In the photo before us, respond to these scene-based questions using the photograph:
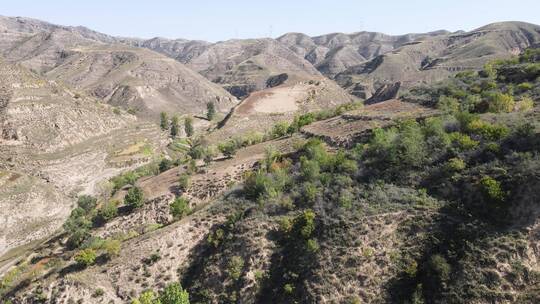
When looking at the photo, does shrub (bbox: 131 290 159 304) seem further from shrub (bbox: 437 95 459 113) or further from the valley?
shrub (bbox: 437 95 459 113)

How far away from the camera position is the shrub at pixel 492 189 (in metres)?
22.2

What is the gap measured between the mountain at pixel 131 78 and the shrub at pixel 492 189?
118 meters

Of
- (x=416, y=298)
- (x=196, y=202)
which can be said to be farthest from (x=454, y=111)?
(x=196, y=202)

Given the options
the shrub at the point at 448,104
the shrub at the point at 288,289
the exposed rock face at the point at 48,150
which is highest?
the shrub at the point at 448,104

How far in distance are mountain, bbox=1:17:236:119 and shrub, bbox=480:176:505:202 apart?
117537 mm

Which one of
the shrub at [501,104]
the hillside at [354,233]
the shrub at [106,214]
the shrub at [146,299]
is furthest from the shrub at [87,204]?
the shrub at [501,104]

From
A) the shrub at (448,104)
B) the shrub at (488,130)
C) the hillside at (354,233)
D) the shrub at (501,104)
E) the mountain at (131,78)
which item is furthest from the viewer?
the mountain at (131,78)

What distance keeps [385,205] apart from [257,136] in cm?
3589

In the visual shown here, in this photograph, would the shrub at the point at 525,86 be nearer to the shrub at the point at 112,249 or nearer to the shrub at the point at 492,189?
the shrub at the point at 492,189

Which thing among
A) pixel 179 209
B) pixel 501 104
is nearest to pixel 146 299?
pixel 179 209

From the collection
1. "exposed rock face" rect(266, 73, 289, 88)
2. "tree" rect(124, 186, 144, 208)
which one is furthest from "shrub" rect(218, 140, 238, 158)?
"exposed rock face" rect(266, 73, 289, 88)

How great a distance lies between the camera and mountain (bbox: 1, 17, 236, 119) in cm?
13712

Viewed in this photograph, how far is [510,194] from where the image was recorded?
873 inches

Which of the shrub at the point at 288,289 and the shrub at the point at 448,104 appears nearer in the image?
the shrub at the point at 288,289
